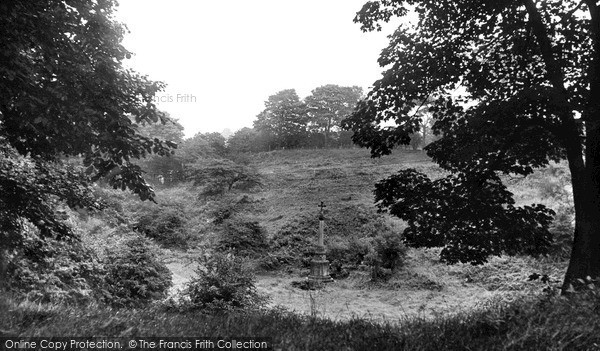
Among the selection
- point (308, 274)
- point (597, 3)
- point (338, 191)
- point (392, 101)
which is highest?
point (597, 3)

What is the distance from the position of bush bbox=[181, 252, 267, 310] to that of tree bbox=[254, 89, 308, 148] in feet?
139

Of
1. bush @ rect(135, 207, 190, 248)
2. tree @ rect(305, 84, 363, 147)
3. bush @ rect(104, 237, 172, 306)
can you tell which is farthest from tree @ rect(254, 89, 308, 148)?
bush @ rect(104, 237, 172, 306)

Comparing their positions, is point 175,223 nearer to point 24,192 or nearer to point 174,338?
point 24,192

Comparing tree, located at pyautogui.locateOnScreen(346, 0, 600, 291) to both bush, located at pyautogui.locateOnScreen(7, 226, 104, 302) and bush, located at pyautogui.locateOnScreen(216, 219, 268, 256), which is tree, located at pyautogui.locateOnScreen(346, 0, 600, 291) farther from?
bush, located at pyautogui.locateOnScreen(216, 219, 268, 256)

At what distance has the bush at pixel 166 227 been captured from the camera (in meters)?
24.8

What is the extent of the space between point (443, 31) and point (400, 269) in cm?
1327

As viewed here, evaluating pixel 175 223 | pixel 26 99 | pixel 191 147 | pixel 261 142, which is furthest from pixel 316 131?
pixel 26 99

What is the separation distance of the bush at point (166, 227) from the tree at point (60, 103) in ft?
63.8

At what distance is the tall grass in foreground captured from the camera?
3139 mm

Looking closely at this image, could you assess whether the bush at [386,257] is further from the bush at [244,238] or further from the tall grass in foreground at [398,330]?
the tall grass in foreground at [398,330]

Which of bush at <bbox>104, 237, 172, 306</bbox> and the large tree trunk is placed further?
bush at <bbox>104, 237, 172, 306</bbox>

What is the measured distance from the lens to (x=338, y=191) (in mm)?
30844

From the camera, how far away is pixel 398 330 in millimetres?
3869

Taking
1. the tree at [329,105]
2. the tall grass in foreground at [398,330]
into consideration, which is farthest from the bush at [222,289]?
the tree at [329,105]
